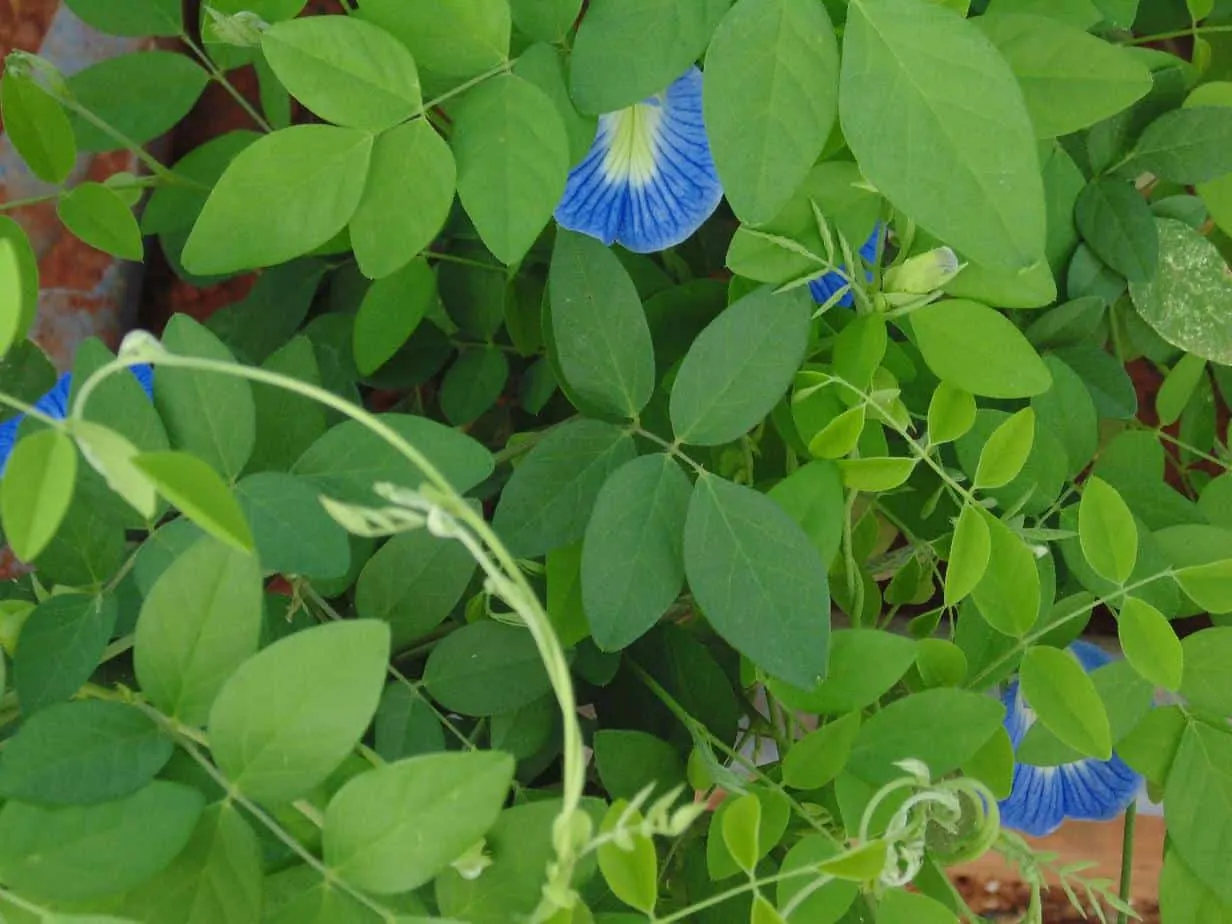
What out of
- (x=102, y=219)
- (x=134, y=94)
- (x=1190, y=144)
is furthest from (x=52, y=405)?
(x=1190, y=144)

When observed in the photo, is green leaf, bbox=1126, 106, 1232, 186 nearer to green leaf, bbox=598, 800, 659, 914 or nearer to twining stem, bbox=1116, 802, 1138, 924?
twining stem, bbox=1116, 802, 1138, 924

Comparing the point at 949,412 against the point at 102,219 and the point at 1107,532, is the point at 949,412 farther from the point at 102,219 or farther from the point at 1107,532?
the point at 102,219

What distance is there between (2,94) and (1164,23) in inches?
28.5

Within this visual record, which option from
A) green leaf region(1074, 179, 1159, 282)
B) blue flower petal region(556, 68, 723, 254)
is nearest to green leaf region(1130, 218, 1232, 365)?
green leaf region(1074, 179, 1159, 282)

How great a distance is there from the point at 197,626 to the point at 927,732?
314mm

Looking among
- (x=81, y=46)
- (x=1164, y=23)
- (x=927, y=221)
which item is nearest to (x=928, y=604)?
(x=1164, y=23)

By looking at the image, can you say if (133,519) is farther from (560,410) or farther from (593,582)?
(560,410)

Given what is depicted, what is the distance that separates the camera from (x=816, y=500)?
0.54m

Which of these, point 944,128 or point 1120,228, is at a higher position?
point 944,128

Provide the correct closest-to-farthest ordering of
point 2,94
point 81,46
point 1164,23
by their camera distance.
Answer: point 2,94, point 1164,23, point 81,46

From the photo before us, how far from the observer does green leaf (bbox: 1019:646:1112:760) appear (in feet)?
1.70

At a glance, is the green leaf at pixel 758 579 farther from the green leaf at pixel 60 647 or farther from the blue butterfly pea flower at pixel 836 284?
the green leaf at pixel 60 647

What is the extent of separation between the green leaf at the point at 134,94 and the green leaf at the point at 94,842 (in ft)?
1.44

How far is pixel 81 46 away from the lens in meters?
0.94
